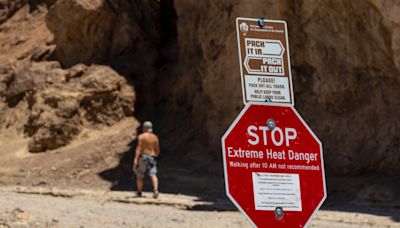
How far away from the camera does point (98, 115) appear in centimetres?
1803

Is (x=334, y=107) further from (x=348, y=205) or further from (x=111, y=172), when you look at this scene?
(x=111, y=172)

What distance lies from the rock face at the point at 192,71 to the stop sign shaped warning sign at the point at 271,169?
9056 mm

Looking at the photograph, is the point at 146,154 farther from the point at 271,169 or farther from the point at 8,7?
the point at 8,7

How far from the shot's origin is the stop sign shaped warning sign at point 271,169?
4.05 m

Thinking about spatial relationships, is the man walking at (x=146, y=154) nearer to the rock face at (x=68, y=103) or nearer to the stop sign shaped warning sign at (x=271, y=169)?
the rock face at (x=68, y=103)

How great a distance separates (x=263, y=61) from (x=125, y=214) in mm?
7130

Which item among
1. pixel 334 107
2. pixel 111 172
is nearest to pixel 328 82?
pixel 334 107

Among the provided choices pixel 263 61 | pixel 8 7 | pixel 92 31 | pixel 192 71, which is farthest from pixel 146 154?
pixel 8 7

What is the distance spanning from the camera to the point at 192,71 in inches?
699

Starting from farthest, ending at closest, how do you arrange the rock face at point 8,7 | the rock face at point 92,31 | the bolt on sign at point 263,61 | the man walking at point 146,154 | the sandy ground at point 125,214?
the rock face at point 8,7 < the rock face at point 92,31 < the man walking at point 146,154 < the sandy ground at point 125,214 < the bolt on sign at point 263,61

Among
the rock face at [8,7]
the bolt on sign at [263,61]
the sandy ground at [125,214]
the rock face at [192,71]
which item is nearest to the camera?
the bolt on sign at [263,61]

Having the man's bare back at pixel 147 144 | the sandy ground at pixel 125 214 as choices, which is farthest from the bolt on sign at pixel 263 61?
the man's bare back at pixel 147 144

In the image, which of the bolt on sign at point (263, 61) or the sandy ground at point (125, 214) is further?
the sandy ground at point (125, 214)

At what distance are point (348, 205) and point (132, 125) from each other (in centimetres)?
643
